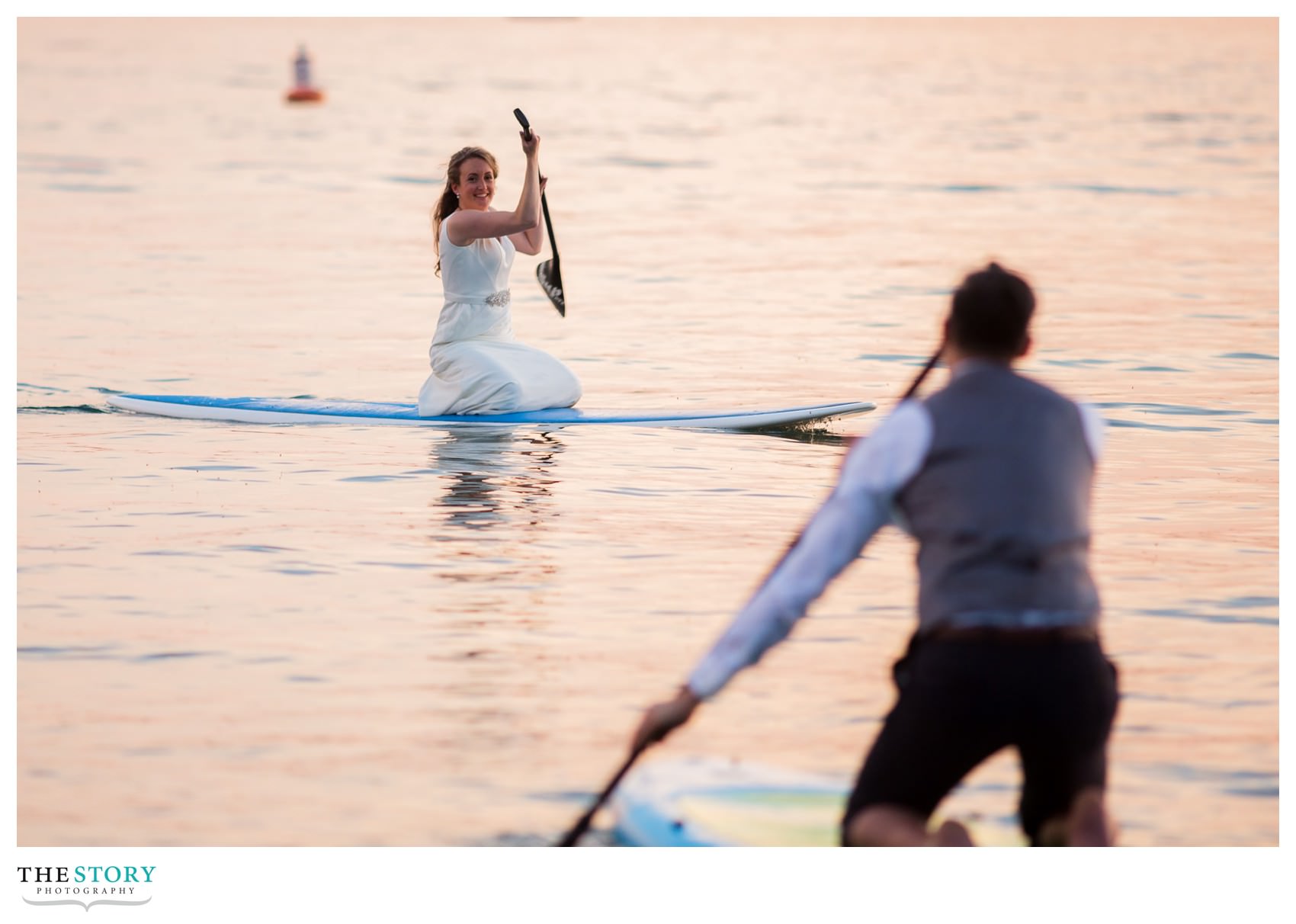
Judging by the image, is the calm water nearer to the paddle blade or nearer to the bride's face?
the paddle blade

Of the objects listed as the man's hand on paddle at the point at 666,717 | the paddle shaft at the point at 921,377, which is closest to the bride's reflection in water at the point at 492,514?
the paddle shaft at the point at 921,377

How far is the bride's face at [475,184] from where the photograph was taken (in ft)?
31.9

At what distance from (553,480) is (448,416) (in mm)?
1463

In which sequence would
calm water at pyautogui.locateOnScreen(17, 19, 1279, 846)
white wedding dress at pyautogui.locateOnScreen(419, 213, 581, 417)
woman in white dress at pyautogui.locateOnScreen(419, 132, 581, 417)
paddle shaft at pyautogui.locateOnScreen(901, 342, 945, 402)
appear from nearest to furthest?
paddle shaft at pyautogui.locateOnScreen(901, 342, 945, 402) < calm water at pyautogui.locateOnScreen(17, 19, 1279, 846) < woman in white dress at pyautogui.locateOnScreen(419, 132, 581, 417) < white wedding dress at pyautogui.locateOnScreen(419, 213, 581, 417)

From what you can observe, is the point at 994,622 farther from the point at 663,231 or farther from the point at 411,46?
the point at 411,46

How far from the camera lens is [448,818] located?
193 inches

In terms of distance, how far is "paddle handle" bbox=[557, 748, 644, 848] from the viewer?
3.97 m

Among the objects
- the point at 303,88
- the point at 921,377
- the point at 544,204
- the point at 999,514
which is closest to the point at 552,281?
the point at 544,204

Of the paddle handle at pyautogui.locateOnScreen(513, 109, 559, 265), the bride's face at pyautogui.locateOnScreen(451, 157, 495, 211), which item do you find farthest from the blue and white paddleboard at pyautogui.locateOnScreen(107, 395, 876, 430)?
the bride's face at pyautogui.locateOnScreen(451, 157, 495, 211)

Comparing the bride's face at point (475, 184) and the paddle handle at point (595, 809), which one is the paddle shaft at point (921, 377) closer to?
the paddle handle at point (595, 809)

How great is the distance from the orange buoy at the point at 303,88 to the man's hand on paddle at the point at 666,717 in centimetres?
3637

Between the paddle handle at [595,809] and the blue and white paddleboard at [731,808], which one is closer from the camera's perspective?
the paddle handle at [595,809]

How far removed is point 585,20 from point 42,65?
73.8 m

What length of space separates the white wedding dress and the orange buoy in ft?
97.5
